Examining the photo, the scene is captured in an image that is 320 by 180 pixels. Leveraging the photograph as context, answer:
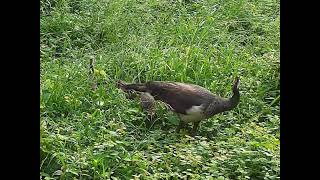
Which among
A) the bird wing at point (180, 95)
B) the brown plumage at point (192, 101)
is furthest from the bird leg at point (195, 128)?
the bird wing at point (180, 95)

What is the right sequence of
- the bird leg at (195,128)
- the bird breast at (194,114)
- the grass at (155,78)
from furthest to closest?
the bird leg at (195,128), the bird breast at (194,114), the grass at (155,78)

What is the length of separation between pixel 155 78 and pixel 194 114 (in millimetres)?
936

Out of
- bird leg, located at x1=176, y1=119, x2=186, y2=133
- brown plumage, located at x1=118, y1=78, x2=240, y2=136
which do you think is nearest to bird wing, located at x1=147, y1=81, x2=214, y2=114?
brown plumage, located at x1=118, y1=78, x2=240, y2=136

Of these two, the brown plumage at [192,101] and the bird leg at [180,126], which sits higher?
the brown plumage at [192,101]

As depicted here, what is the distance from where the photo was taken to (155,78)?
534 cm

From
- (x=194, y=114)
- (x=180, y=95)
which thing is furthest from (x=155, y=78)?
(x=194, y=114)

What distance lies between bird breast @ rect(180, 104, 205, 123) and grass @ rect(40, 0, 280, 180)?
0.12 m

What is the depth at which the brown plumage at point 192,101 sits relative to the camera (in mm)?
4504

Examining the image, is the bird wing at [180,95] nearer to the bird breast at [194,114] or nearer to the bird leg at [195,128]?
the bird breast at [194,114]

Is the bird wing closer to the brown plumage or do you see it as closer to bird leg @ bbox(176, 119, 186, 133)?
the brown plumage

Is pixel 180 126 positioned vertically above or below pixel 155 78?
below

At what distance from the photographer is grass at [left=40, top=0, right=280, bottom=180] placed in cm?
374

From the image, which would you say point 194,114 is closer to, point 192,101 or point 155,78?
point 192,101
